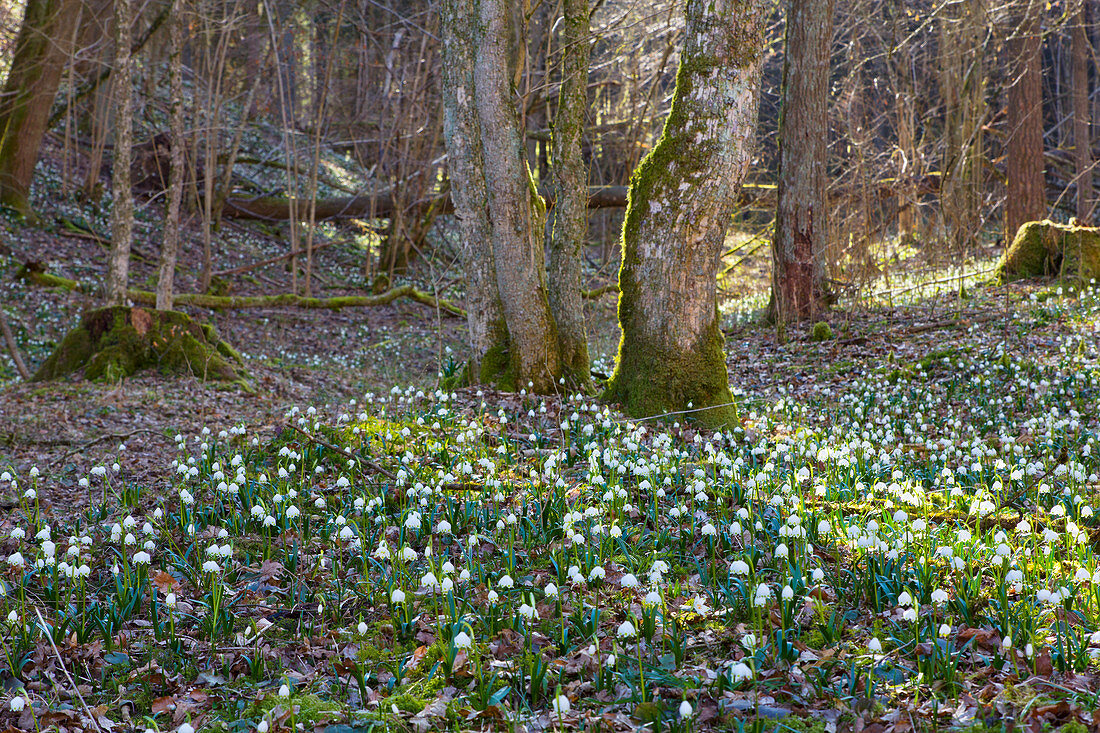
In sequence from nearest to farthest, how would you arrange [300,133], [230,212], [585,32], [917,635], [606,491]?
[917,635] < [606,491] < [585,32] < [230,212] < [300,133]

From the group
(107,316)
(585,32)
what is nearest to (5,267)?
(107,316)

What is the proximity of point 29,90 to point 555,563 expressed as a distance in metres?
17.5

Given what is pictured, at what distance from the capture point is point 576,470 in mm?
5996

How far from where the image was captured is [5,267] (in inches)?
574

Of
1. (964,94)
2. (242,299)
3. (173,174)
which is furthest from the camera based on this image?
(964,94)

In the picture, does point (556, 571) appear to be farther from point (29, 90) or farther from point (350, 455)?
point (29, 90)

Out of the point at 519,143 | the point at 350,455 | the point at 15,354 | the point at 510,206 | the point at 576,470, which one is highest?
the point at 519,143

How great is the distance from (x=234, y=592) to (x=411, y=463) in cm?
188

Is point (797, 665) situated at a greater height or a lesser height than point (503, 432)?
lesser

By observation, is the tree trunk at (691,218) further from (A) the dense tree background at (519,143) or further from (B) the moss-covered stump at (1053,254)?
(B) the moss-covered stump at (1053,254)

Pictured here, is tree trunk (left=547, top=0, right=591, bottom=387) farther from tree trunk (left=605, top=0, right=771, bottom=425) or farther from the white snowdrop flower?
the white snowdrop flower

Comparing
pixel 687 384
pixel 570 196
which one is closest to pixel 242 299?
pixel 570 196

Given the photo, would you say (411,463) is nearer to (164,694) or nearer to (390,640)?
(390,640)

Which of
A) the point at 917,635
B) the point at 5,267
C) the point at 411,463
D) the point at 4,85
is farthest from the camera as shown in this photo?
the point at 4,85
